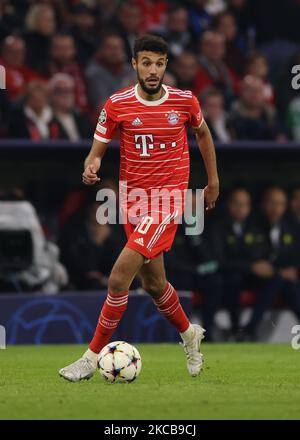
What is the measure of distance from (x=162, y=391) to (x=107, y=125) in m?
2.02

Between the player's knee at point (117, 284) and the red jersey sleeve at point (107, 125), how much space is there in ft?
3.32

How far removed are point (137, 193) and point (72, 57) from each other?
735 cm

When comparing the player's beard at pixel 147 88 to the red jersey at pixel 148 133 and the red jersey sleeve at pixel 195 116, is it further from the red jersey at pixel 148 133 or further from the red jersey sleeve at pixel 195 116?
the red jersey sleeve at pixel 195 116

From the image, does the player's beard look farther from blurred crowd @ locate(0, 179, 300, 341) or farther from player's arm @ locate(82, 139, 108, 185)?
blurred crowd @ locate(0, 179, 300, 341)

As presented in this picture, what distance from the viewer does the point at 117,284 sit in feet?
29.0

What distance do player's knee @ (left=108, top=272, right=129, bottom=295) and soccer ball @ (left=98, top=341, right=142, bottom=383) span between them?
1.36ft

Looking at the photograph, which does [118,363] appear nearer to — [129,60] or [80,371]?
[80,371]

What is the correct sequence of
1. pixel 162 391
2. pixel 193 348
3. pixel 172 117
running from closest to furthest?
pixel 162 391
pixel 172 117
pixel 193 348

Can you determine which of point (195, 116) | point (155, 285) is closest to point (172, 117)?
point (195, 116)

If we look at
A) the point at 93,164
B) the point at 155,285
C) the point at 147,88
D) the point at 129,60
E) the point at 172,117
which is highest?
the point at 129,60

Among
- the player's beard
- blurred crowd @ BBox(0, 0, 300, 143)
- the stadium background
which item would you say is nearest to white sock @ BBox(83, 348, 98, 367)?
the player's beard

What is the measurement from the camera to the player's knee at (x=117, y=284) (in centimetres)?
883

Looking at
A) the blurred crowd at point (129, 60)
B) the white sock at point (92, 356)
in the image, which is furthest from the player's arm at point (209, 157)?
the blurred crowd at point (129, 60)

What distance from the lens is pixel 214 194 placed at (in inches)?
368
